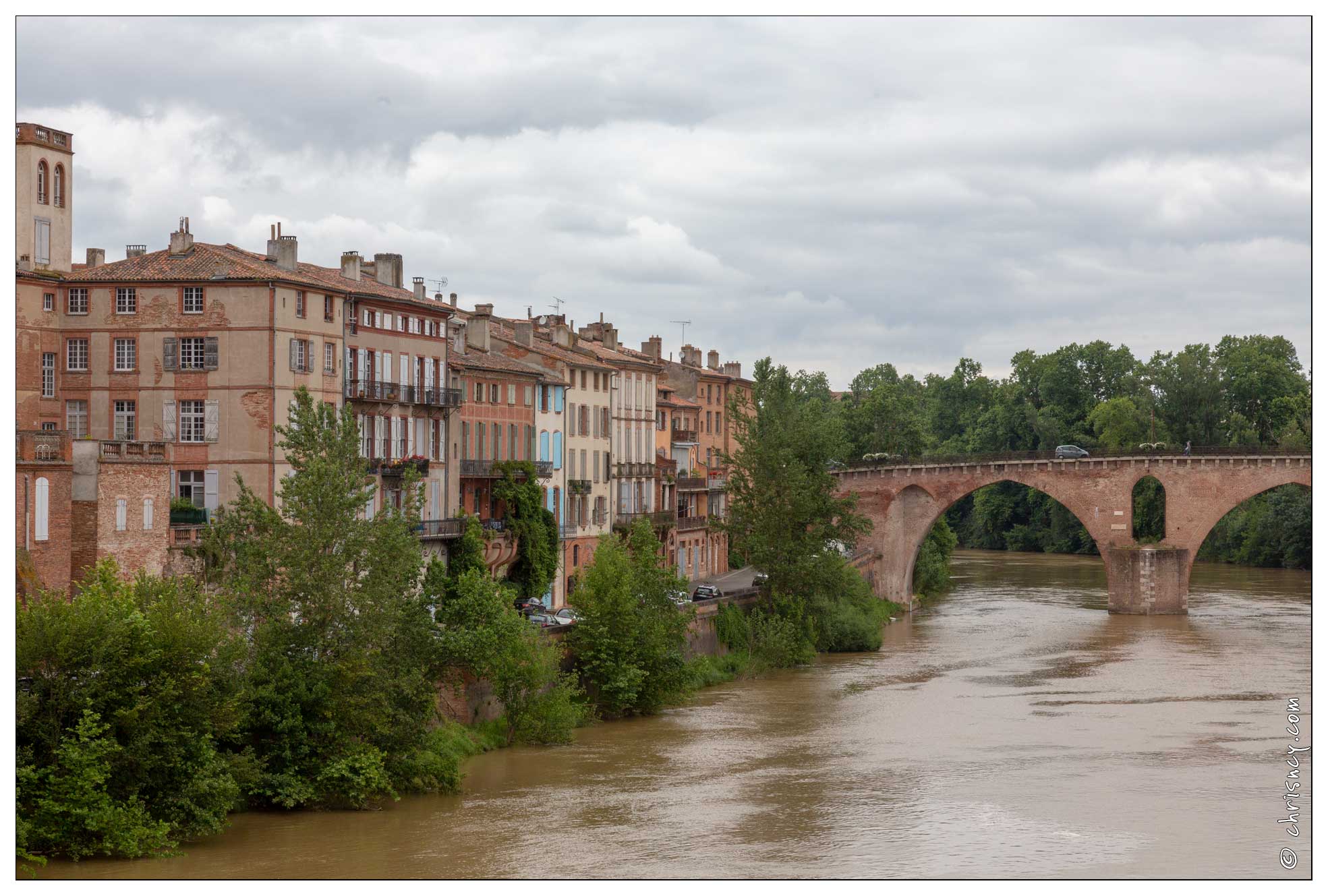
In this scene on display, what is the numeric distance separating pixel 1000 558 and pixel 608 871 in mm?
86491

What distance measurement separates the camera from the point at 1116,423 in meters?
113

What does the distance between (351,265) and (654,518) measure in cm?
1810

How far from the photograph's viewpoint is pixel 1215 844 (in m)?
29.7

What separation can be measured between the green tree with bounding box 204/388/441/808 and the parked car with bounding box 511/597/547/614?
1561 centimetres

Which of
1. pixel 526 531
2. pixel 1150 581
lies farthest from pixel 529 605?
pixel 1150 581

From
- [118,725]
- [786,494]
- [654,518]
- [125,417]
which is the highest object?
[125,417]

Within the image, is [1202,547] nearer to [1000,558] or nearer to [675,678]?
[1000,558]

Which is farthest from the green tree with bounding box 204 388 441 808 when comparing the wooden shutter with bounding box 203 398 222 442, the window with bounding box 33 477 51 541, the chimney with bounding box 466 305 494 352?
the chimney with bounding box 466 305 494 352

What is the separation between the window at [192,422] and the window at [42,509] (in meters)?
8.90

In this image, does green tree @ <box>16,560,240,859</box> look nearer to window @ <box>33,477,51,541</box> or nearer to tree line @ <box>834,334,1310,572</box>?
window @ <box>33,477,51,541</box>

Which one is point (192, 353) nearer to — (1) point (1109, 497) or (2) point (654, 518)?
(2) point (654, 518)

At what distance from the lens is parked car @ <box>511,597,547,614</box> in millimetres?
50188

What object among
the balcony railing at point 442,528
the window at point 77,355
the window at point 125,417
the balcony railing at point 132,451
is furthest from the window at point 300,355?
the balcony railing at point 132,451
